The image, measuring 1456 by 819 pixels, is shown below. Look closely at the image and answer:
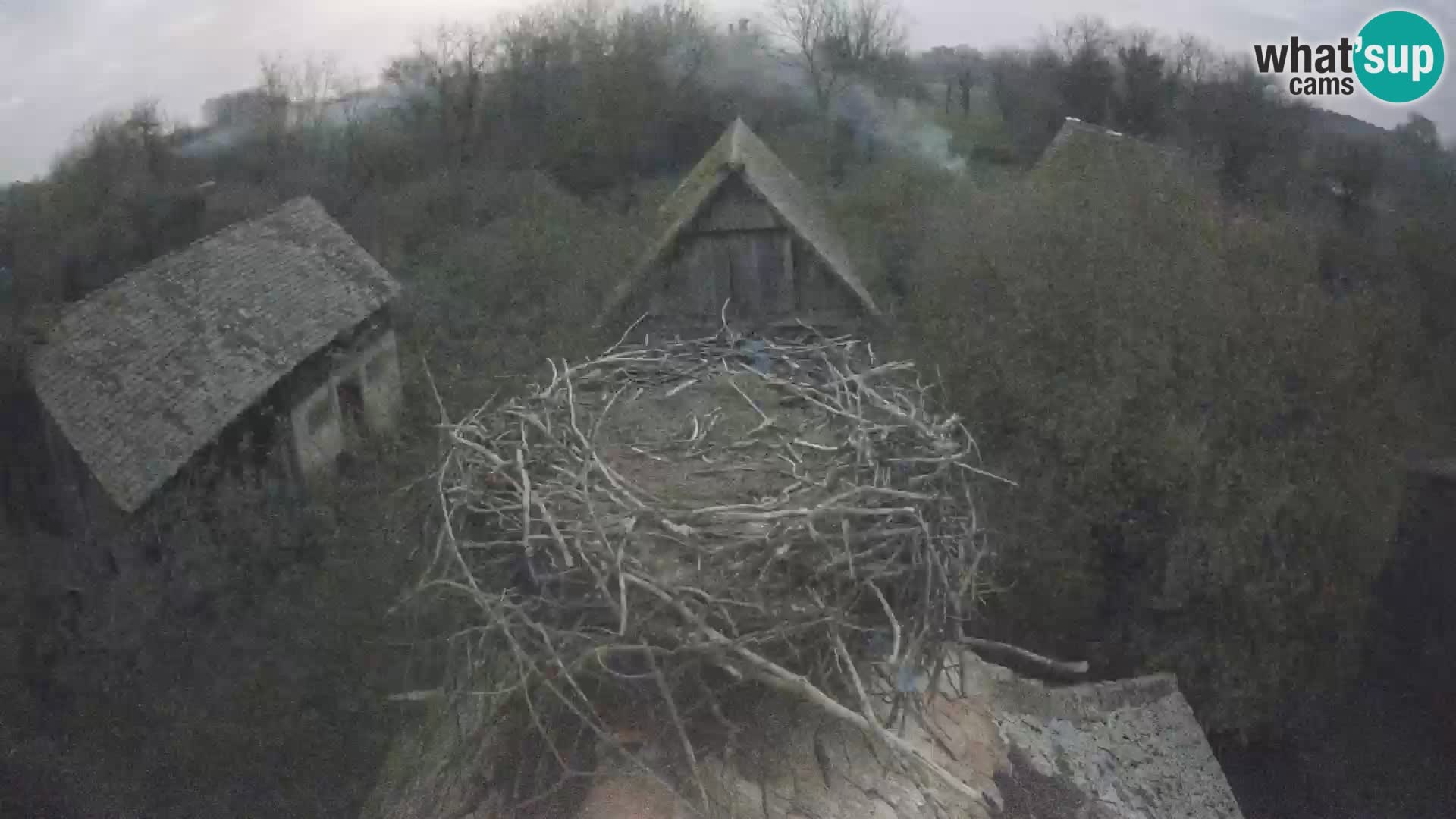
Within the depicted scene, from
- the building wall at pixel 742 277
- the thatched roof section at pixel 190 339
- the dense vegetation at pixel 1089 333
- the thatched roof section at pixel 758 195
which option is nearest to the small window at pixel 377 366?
the dense vegetation at pixel 1089 333

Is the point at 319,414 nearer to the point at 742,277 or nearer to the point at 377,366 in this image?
the point at 377,366

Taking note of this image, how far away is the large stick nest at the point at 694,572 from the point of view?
8.98 feet

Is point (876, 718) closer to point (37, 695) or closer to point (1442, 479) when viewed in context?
point (37, 695)

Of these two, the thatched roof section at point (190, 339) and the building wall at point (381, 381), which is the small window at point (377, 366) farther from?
the thatched roof section at point (190, 339)

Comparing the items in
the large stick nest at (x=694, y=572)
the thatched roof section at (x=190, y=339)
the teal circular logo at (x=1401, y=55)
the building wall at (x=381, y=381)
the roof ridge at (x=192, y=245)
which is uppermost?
the teal circular logo at (x=1401, y=55)

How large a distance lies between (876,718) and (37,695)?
7.57 metres

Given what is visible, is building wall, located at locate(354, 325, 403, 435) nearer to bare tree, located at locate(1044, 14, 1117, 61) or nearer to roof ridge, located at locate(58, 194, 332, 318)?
roof ridge, located at locate(58, 194, 332, 318)

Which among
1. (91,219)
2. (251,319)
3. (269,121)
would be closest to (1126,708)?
(251,319)

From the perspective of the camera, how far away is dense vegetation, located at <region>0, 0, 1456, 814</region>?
7914 millimetres

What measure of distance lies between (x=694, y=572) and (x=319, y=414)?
28.7ft

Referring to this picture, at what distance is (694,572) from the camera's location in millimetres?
2918

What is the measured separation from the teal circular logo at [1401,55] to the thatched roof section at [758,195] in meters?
4.37

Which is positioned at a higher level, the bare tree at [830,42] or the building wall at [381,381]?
the bare tree at [830,42]

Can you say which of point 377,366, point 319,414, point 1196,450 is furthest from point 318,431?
point 1196,450
